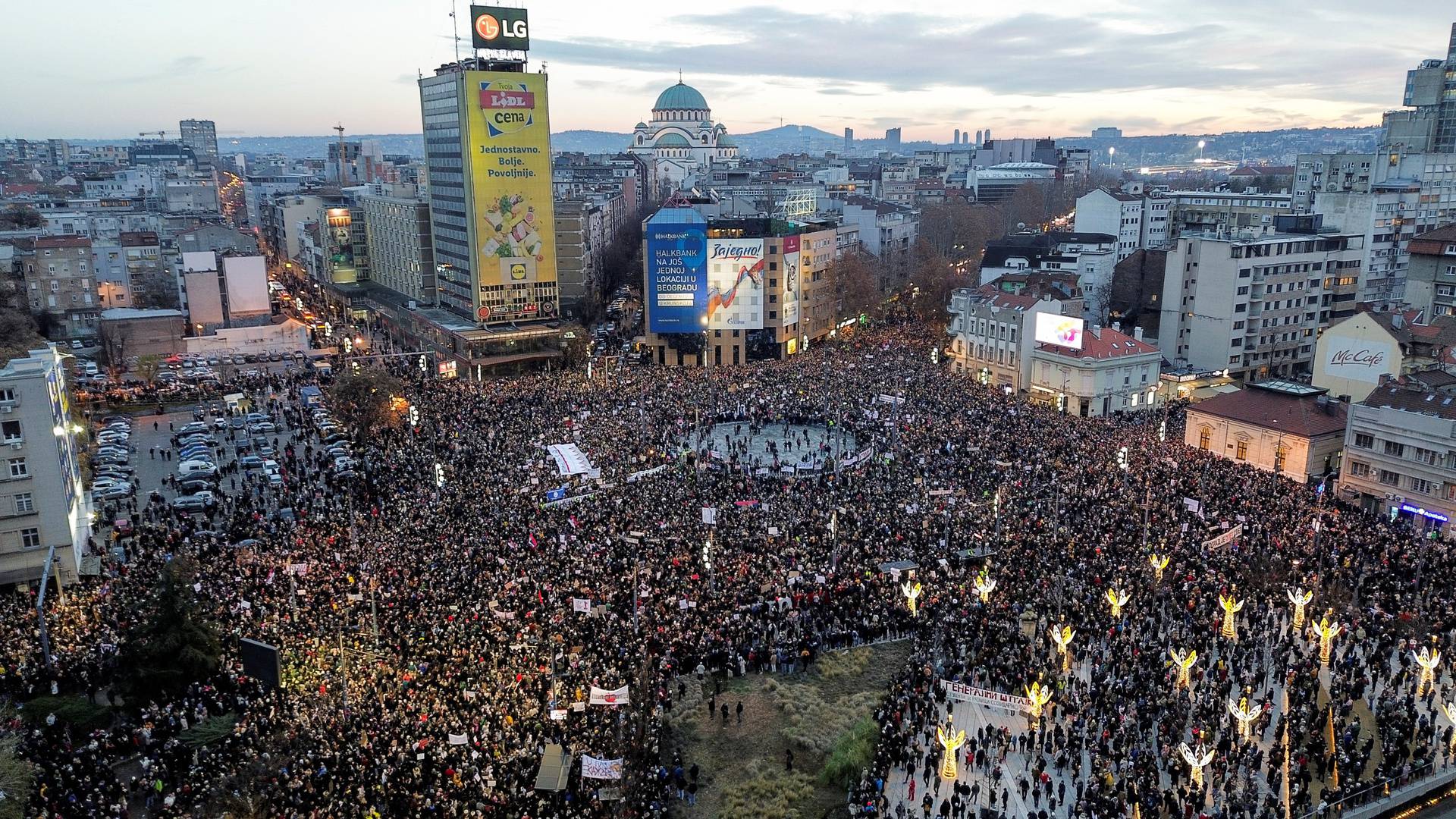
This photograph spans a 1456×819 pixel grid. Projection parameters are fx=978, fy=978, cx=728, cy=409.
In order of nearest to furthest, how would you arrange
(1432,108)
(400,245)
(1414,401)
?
1. (1414,401)
2. (400,245)
3. (1432,108)

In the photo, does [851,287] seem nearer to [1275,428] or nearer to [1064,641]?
[1275,428]

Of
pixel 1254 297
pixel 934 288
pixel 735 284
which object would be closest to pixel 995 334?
pixel 1254 297

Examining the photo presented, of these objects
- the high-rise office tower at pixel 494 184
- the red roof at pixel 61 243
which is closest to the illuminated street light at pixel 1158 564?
the high-rise office tower at pixel 494 184

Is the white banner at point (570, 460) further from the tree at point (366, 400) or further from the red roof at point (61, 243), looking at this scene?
the red roof at point (61, 243)

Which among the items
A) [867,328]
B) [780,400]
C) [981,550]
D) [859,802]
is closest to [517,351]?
[780,400]

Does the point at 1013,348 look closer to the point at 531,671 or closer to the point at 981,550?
the point at 981,550

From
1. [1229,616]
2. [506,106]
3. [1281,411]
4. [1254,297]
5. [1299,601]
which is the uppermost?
[506,106]
